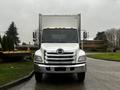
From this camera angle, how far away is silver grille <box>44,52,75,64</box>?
50.5 ft

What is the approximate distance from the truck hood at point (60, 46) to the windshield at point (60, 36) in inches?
17.1

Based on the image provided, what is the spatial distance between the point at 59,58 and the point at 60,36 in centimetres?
212

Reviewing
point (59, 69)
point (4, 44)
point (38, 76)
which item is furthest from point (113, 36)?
point (59, 69)

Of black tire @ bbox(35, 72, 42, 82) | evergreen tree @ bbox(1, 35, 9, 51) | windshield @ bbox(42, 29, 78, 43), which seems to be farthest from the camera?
evergreen tree @ bbox(1, 35, 9, 51)

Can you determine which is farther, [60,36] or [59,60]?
[60,36]

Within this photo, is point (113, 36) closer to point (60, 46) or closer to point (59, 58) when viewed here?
point (60, 46)

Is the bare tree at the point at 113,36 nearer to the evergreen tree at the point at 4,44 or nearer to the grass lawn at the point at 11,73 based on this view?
the evergreen tree at the point at 4,44

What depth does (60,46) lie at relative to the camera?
16.0m

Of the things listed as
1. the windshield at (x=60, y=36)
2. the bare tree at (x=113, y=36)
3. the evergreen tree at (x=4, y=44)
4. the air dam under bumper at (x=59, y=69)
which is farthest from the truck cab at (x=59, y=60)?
the bare tree at (x=113, y=36)

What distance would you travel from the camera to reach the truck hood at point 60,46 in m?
15.7

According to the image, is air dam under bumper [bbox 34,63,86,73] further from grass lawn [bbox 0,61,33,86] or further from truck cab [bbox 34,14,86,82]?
grass lawn [bbox 0,61,33,86]

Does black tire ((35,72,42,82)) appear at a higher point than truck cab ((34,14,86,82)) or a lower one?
lower

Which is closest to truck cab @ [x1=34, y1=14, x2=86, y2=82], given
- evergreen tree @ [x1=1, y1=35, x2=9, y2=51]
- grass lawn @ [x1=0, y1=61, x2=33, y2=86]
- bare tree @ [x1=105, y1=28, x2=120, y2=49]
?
grass lawn @ [x1=0, y1=61, x2=33, y2=86]

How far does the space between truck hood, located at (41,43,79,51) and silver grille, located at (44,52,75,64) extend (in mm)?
255
